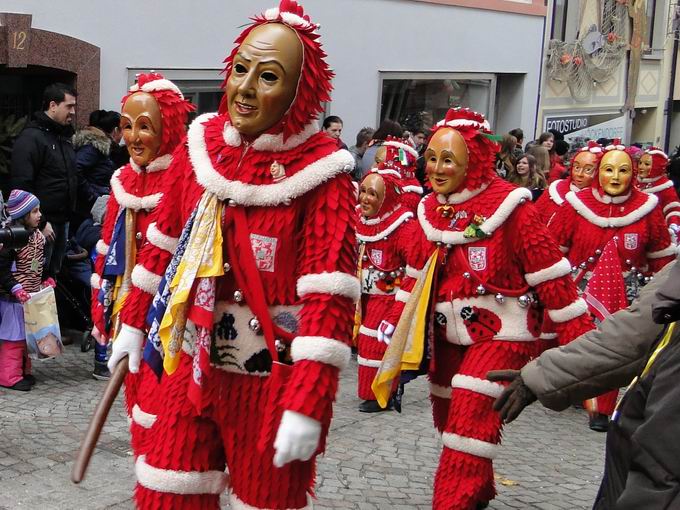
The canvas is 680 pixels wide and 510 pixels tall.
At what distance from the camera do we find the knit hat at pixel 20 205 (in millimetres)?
6988

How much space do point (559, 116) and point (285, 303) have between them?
17281mm

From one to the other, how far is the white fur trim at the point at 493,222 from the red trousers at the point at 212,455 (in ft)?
6.11

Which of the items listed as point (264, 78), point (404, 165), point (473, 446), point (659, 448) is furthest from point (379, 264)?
point (659, 448)

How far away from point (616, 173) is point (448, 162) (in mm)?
2930

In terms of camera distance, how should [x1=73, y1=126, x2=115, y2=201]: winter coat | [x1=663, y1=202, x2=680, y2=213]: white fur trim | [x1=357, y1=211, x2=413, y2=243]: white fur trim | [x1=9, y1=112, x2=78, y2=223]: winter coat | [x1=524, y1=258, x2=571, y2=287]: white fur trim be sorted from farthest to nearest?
[x1=663, y1=202, x2=680, y2=213]: white fur trim
[x1=73, y1=126, x2=115, y2=201]: winter coat
[x1=9, y1=112, x2=78, y2=223]: winter coat
[x1=357, y1=211, x2=413, y2=243]: white fur trim
[x1=524, y1=258, x2=571, y2=287]: white fur trim

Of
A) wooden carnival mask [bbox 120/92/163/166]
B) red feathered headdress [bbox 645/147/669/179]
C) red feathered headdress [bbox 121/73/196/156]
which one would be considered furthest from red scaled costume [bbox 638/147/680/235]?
wooden carnival mask [bbox 120/92/163/166]

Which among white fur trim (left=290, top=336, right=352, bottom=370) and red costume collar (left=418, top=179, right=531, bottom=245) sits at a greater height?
red costume collar (left=418, top=179, right=531, bottom=245)

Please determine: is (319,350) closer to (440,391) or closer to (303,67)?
(303,67)

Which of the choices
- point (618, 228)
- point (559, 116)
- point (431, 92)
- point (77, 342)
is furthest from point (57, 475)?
point (559, 116)

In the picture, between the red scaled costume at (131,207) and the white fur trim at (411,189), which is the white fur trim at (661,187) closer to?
the white fur trim at (411,189)

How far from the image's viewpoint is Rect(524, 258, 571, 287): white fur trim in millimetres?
5062

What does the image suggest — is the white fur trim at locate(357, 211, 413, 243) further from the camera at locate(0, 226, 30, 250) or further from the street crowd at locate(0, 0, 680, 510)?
the camera at locate(0, 226, 30, 250)

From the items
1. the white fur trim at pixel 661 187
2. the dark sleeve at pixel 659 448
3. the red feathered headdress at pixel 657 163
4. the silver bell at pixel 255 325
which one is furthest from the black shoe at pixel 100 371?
the red feathered headdress at pixel 657 163

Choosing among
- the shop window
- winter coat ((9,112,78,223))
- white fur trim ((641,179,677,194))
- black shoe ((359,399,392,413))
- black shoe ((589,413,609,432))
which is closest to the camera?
black shoe ((359,399,392,413))
